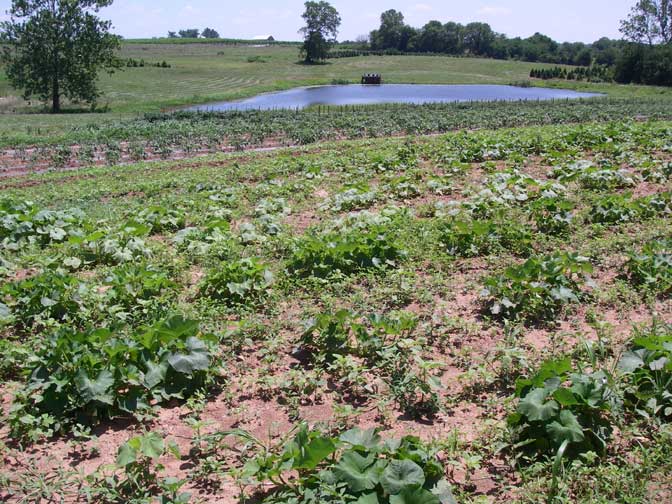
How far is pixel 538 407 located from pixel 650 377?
922 millimetres

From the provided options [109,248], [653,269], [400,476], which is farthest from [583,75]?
[400,476]

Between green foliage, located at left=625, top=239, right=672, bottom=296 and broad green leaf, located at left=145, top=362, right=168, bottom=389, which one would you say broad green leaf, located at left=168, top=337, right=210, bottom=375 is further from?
green foliage, located at left=625, top=239, right=672, bottom=296

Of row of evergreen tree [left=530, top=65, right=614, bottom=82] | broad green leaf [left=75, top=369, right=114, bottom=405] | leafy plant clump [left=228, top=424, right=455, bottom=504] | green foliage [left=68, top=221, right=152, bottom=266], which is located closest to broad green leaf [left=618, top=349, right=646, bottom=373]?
leafy plant clump [left=228, top=424, right=455, bottom=504]

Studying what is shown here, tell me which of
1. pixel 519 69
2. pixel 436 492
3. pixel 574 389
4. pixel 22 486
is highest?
pixel 519 69

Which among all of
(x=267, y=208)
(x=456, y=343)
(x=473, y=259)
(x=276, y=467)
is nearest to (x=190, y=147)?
(x=267, y=208)

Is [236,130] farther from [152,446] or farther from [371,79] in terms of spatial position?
[371,79]

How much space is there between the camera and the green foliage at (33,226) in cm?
779

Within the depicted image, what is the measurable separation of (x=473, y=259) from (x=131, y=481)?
4.78 meters

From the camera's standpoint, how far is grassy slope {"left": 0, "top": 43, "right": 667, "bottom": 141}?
4186 centimetres

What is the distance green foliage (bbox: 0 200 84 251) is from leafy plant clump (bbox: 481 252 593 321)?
5.55 metres

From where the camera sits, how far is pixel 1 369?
15.4ft

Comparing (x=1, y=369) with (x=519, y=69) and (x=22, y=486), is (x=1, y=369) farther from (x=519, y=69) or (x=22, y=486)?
(x=519, y=69)

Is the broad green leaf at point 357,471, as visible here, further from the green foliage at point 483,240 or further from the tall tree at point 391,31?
the tall tree at point 391,31

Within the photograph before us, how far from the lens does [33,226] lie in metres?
8.09
